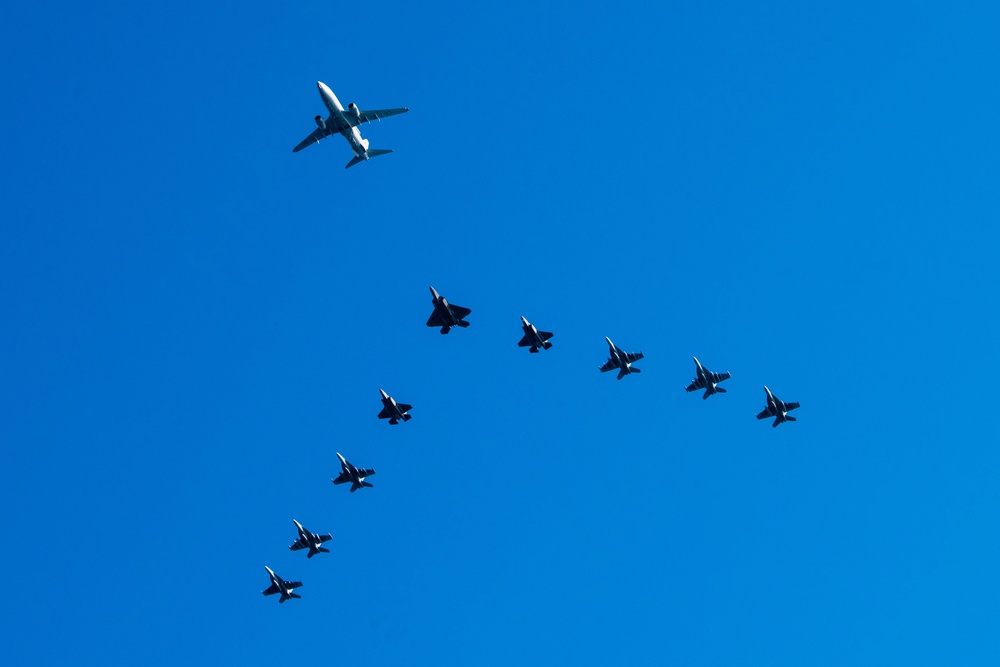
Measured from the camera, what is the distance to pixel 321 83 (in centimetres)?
13900

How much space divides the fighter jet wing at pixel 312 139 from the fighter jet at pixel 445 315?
75.7ft

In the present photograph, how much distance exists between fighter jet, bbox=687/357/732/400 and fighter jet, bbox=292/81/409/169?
42877mm

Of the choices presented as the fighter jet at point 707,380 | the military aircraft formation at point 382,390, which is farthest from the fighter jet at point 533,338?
the fighter jet at point 707,380

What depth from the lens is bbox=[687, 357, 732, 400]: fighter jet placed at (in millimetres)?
150375

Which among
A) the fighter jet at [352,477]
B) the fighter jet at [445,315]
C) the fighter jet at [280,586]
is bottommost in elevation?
the fighter jet at [280,586]

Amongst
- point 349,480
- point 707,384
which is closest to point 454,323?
point 349,480

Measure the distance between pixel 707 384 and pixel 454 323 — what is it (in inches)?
1281

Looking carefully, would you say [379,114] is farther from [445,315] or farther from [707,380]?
[707,380]

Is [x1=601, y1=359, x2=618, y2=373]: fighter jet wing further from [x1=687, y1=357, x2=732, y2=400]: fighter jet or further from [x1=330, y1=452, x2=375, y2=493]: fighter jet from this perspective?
[x1=330, y1=452, x2=375, y2=493]: fighter jet

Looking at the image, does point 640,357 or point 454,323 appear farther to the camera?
point 640,357

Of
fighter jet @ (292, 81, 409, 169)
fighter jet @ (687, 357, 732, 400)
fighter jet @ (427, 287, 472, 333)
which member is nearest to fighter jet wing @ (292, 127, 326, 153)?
fighter jet @ (292, 81, 409, 169)

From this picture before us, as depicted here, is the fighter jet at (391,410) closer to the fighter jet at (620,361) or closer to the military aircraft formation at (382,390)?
the military aircraft formation at (382,390)

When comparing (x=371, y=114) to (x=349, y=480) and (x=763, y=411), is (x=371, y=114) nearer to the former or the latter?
(x=349, y=480)

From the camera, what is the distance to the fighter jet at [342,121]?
140 m
